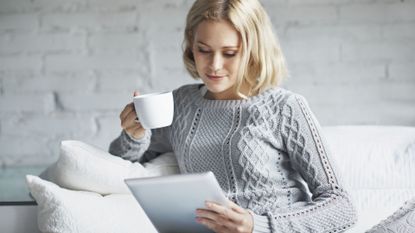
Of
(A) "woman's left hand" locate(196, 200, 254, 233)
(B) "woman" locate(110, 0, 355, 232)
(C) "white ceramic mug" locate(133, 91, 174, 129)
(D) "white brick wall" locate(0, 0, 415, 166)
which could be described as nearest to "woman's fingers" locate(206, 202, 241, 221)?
(A) "woman's left hand" locate(196, 200, 254, 233)

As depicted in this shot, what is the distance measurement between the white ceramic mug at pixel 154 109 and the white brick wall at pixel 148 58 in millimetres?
873

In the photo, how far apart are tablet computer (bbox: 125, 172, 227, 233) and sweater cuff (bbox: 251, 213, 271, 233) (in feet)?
0.26

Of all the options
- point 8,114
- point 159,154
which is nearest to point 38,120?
point 8,114

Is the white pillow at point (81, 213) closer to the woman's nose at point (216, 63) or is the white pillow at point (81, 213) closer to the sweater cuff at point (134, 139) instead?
the sweater cuff at point (134, 139)

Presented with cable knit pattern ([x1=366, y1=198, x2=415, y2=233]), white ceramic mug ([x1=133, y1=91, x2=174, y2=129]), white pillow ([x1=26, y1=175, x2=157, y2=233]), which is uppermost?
white ceramic mug ([x1=133, y1=91, x2=174, y2=129])

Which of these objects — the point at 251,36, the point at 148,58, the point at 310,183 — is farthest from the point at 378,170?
the point at 148,58

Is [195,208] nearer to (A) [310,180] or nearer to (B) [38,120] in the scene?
(A) [310,180]

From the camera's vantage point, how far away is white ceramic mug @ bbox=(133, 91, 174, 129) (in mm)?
1281

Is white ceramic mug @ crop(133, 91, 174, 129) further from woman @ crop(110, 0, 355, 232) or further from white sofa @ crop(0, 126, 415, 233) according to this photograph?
white sofa @ crop(0, 126, 415, 233)

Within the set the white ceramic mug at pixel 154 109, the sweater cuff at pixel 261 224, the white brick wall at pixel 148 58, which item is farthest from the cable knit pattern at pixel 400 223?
the white brick wall at pixel 148 58

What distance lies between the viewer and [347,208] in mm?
1277

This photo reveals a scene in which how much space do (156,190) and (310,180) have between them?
1.10 ft

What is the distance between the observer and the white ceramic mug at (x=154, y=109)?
50.4 inches

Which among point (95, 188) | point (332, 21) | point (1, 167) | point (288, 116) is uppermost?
point (332, 21)
